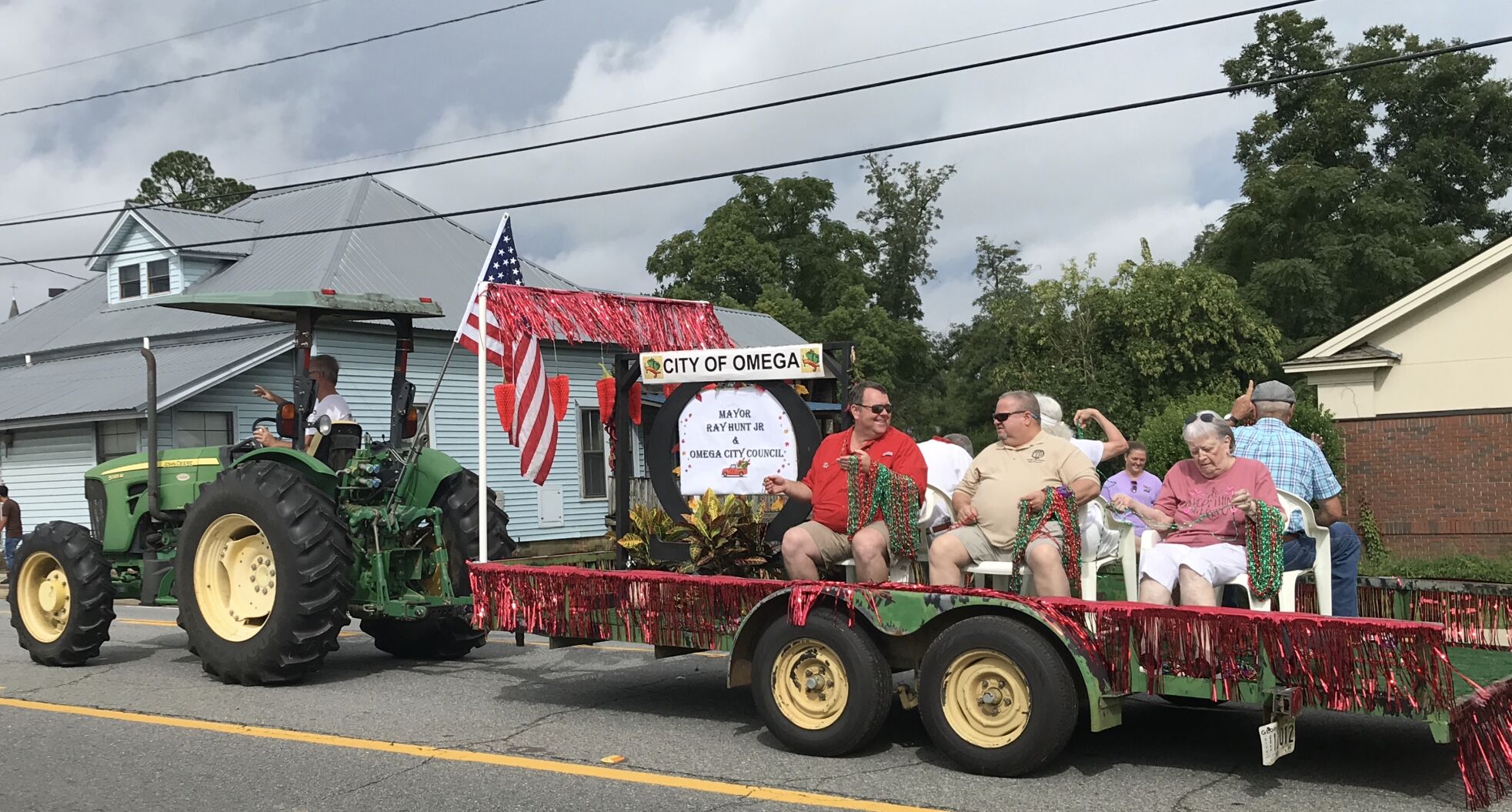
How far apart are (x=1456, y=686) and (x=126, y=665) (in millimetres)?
9134

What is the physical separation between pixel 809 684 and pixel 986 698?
38.1 inches

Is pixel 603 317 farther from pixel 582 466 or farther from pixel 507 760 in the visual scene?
pixel 582 466

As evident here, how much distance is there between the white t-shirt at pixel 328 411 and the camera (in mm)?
9680

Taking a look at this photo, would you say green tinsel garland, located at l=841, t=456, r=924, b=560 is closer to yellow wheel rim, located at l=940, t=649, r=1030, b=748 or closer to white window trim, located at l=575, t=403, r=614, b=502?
yellow wheel rim, located at l=940, t=649, r=1030, b=748

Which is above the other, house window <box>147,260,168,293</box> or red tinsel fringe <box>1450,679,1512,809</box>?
house window <box>147,260,168,293</box>

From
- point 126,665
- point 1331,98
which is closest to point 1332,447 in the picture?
point 126,665

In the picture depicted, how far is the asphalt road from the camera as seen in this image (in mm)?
5852

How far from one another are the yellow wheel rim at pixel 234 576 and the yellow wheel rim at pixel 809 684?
4154mm

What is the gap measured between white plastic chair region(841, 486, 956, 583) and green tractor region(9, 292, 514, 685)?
120 inches

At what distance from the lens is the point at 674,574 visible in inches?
286

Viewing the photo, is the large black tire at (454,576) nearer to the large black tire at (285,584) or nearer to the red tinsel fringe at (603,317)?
the large black tire at (285,584)

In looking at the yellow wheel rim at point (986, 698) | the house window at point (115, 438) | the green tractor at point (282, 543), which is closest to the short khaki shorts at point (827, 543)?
the yellow wheel rim at point (986, 698)

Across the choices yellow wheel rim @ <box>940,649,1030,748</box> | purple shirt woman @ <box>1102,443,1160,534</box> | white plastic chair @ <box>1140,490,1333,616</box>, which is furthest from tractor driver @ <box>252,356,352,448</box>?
white plastic chair @ <box>1140,490,1333,616</box>

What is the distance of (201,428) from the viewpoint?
20656mm
